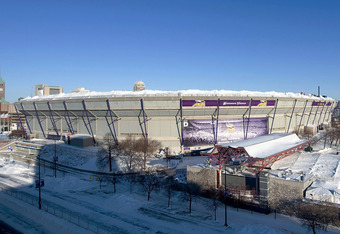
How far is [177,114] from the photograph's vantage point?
172ft

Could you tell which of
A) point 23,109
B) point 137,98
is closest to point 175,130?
point 137,98

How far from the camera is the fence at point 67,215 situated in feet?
70.7

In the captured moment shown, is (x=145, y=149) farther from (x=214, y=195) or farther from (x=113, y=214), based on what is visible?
(x=113, y=214)

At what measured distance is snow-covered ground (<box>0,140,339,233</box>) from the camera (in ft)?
70.8


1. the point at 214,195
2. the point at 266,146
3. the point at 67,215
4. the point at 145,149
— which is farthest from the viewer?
the point at 145,149

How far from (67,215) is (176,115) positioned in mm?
31698

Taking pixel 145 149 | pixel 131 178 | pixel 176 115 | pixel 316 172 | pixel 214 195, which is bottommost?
pixel 131 178

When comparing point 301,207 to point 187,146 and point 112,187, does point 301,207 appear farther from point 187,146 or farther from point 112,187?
point 187,146

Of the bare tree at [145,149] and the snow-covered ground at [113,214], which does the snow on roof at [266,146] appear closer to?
the snow-covered ground at [113,214]

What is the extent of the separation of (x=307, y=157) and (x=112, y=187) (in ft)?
92.8

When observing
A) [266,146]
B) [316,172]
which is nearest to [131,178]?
[266,146]

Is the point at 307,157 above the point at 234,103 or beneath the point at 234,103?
beneath

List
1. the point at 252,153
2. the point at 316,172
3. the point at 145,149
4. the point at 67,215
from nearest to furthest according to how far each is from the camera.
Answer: the point at 67,215
the point at 252,153
the point at 316,172
the point at 145,149

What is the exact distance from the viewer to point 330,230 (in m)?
20.9
